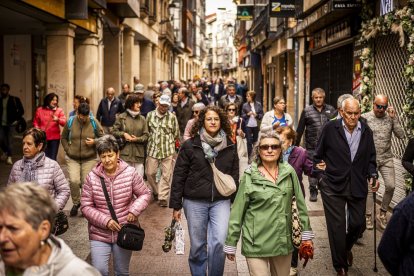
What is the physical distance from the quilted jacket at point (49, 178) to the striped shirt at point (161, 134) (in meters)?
4.55

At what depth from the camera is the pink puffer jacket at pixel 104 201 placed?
5348mm

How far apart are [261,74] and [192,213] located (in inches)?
1285

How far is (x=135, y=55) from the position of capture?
27.1 meters

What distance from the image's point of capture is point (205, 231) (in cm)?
598

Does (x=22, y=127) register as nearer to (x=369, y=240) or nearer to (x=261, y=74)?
(x=369, y=240)

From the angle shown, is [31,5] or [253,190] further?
[31,5]

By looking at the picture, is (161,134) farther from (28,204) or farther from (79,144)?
(28,204)

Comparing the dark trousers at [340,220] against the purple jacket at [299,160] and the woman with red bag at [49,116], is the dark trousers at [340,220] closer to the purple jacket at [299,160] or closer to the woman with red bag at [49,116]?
the purple jacket at [299,160]

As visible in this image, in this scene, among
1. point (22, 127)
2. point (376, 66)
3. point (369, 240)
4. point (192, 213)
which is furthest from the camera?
point (22, 127)

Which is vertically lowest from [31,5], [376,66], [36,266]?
[36,266]

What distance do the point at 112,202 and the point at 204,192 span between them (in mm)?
904

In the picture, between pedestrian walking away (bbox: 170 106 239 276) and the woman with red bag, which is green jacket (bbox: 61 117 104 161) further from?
pedestrian walking away (bbox: 170 106 239 276)

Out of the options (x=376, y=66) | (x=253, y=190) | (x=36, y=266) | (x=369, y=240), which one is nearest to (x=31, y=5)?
(x=376, y=66)

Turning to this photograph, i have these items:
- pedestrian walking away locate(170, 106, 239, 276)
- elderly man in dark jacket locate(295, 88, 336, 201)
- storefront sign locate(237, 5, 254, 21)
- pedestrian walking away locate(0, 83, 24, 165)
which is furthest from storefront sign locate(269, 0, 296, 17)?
pedestrian walking away locate(170, 106, 239, 276)
